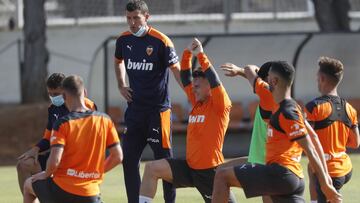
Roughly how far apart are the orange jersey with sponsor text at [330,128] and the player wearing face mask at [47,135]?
2.15m

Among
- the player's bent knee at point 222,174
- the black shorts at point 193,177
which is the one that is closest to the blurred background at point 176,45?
the black shorts at point 193,177

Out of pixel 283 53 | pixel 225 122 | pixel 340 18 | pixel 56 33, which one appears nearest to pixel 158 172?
pixel 225 122

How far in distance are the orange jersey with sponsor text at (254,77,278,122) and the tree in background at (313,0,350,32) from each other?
45.4 feet

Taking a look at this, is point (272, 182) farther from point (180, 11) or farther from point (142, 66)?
point (180, 11)

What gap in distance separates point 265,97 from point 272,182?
2.84 feet

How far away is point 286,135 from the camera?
25.7 feet

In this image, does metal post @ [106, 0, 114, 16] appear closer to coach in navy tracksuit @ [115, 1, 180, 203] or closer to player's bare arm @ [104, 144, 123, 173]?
coach in navy tracksuit @ [115, 1, 180, 203]

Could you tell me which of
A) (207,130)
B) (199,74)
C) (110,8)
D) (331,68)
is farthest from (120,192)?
(110,8)

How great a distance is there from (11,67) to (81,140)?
59.3ft

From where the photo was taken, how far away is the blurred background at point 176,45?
742 inches

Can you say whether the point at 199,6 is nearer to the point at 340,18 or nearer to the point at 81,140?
the point at 340,18

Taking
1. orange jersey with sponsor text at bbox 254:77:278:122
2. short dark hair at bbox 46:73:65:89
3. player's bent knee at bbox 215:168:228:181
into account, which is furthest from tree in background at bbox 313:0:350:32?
player's bent knee at bbox 215:168:228:181

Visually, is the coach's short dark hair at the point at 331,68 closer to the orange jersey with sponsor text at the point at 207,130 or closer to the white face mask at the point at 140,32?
the orange jersey with sponsor text at the point at 207,130

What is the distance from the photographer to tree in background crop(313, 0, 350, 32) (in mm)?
21984
